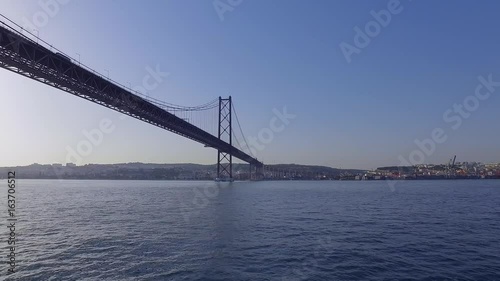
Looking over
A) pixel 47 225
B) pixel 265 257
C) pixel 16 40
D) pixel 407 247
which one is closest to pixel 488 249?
pixel 407 247

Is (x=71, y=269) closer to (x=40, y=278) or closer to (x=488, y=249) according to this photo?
(x=40, y=278)

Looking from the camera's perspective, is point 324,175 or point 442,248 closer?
point 442,248

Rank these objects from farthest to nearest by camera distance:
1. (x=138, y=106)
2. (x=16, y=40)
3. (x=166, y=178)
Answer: (x=166, y=178), (x=138, y=106), (x=16, y=40)

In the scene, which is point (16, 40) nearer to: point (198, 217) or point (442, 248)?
point (198, 217)

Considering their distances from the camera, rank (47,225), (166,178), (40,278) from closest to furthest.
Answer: (40,278) → (47,225) → (166,178)

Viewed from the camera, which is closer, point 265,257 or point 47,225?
point 265,257

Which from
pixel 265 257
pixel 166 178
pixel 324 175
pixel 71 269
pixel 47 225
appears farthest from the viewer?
pixel 324 175

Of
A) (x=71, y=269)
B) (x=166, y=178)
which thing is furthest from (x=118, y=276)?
(x=166, y=178)

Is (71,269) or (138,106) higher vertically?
(138,106)

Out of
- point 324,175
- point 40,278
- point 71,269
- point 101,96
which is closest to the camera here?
point 40,278
